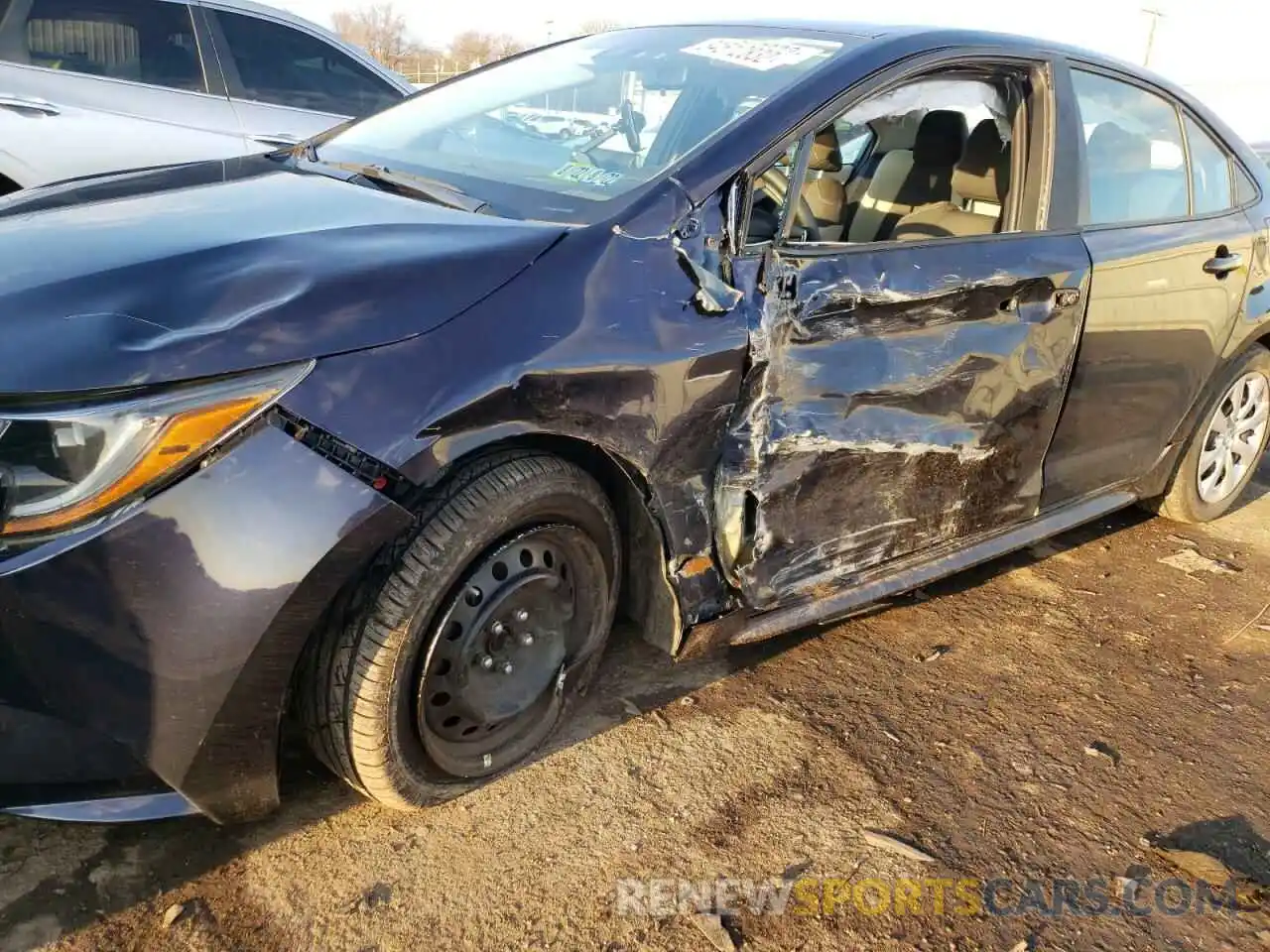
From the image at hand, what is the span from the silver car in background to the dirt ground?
342cm

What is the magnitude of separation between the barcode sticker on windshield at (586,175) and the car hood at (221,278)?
0.33 meters

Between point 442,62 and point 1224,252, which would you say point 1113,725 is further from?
point 442,62

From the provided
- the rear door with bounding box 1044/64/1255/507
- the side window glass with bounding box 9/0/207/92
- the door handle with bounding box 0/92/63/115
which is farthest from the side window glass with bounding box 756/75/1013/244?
the door handle with bounding box 0/92/63/115

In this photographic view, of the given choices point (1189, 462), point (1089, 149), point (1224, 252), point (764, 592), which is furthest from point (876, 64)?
point (1189, 462)

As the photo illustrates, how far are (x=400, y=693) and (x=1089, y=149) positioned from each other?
265 centimetres

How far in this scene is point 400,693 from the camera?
6.31ft

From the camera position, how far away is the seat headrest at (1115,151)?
10.3 feet

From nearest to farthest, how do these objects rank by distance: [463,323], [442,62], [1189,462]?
[463,323], [1189,462], [442,62]

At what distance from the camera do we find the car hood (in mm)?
1612

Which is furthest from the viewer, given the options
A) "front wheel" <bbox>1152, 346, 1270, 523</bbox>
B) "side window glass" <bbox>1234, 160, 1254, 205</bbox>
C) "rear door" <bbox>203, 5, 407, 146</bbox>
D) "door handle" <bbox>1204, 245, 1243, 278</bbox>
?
"rear door" <bbox>203, 5, 407, 146</bbox>

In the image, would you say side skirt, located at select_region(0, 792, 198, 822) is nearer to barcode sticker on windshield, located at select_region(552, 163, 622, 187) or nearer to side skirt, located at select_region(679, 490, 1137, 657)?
side skirt, located at select_region(679, 490, 1137, 657)

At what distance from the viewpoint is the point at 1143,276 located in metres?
3.18

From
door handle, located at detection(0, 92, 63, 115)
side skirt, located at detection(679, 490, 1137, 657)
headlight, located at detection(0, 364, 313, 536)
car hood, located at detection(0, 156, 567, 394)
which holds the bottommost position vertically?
side skirt, located at detection(679, 490, 1137, 657)

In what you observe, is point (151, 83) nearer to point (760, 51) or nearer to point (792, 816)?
point (760, 51)
